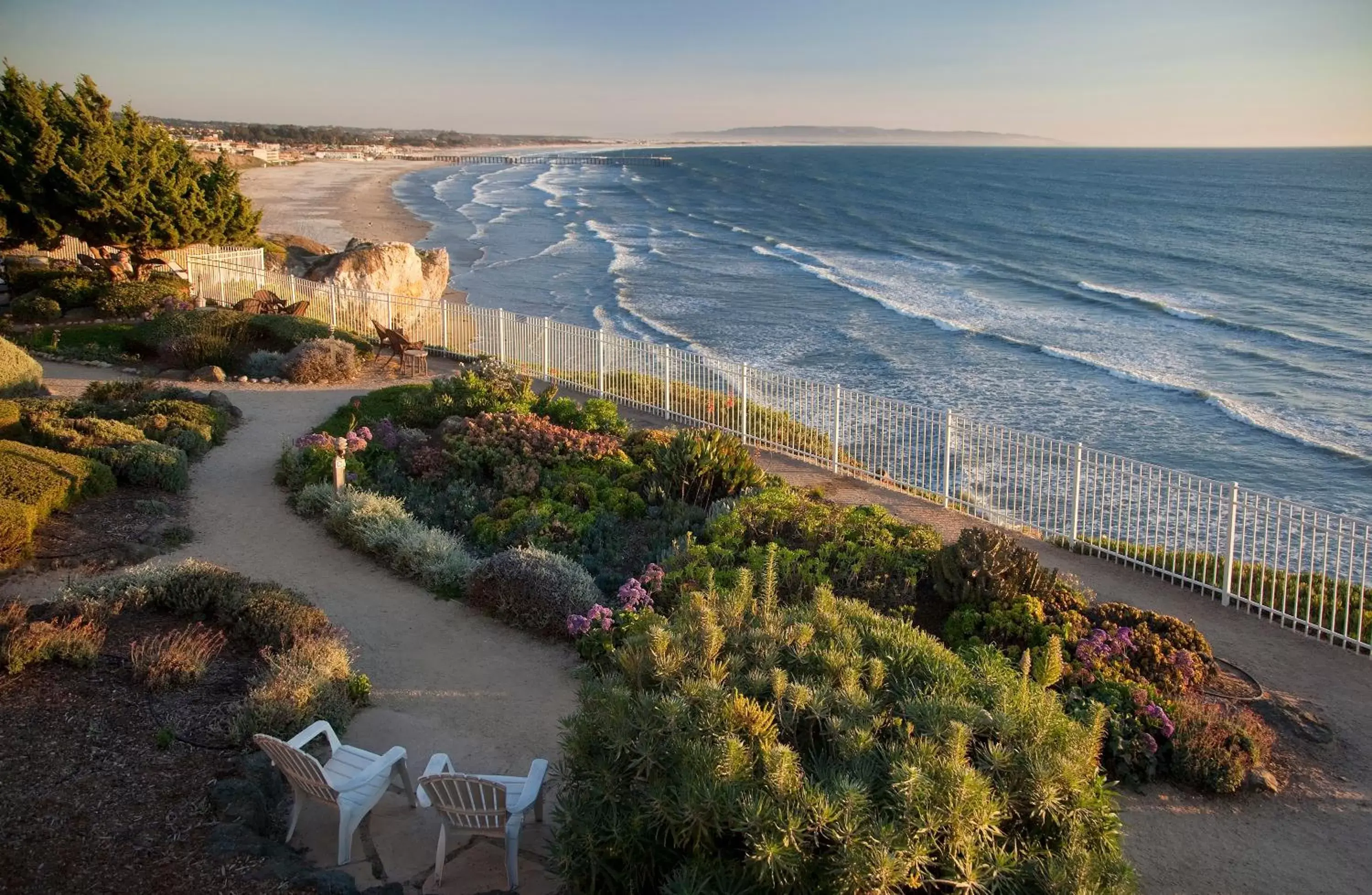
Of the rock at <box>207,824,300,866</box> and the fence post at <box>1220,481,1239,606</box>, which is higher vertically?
the fence post at <box>1220,481,1239,606</box>

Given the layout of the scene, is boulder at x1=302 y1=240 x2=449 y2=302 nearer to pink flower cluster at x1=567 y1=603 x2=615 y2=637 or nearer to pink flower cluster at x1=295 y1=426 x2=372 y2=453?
pink flower cluster at x1=295 y1=426 x2=372 y2=453

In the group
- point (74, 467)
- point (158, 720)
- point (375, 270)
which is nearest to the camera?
point (158, 720)

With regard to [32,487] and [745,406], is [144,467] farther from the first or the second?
[745,406]

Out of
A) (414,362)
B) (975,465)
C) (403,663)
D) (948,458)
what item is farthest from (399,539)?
(975,465)

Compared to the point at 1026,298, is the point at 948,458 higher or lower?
lower

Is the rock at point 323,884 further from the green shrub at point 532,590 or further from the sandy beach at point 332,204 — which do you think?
the sandy beach at point 332,204

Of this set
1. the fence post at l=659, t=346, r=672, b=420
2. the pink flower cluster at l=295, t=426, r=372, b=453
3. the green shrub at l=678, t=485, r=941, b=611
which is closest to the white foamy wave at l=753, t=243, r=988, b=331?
the fence post at l=659, t=346, r=672, b=420

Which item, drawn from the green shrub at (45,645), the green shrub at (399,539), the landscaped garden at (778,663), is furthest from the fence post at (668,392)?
the green shrub at (45,645)

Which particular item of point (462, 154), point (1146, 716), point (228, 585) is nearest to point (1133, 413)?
point (1146, 716)
